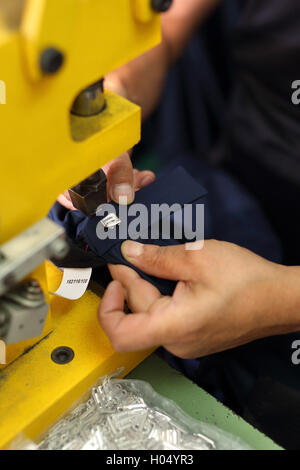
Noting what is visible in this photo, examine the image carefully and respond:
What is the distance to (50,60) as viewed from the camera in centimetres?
56

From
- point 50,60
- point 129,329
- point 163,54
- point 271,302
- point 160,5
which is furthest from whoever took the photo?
point 163,54

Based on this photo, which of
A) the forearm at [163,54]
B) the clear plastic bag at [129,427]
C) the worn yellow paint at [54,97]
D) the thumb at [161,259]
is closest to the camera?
the worn yellow paint at [54,97]

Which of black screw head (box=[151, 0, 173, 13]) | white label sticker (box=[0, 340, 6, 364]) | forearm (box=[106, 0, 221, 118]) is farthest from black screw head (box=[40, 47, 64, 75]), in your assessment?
forearm (box=[106, 0, 221, 118])

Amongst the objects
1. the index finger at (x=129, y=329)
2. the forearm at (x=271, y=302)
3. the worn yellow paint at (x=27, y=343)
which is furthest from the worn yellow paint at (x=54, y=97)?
the forearm at (x=271, y=302)

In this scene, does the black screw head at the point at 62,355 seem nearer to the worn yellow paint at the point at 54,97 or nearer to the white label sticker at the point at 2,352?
the white label sticker at the point at 2,352

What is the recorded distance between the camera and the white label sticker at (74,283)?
0.86 m

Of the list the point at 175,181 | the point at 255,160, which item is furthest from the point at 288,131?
the point at 175,181

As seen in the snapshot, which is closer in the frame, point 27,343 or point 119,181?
point 27,343

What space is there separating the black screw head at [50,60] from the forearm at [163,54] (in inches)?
37.1

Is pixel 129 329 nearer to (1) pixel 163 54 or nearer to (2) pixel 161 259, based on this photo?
(2) pixel 161 259

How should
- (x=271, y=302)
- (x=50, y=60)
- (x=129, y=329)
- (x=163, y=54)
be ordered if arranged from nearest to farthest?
(x=50, y=60), (x=129, y=329), (x=271, y=302), (x=163, y=54)

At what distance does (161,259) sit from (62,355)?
218 mm

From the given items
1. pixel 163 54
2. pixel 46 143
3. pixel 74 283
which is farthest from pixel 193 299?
pixel 163 54

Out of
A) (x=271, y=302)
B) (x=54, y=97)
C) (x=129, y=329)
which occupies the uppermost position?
(x=54, y=97)
